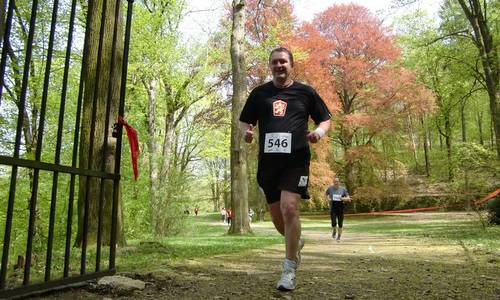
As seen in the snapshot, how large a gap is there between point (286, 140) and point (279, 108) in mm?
358

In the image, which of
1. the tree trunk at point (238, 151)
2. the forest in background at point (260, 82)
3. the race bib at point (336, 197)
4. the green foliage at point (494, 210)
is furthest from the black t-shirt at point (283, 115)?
the green foliage at point (494, 210)

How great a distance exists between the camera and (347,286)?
402 cm

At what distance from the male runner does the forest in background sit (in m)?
7.13

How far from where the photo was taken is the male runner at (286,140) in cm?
393

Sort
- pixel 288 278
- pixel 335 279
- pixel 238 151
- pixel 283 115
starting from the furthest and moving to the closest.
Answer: pixel 238 151 → pixel 335 279 → pixel 283 115 → pixel 288 278

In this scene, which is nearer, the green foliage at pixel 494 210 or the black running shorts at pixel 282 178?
the black running shorts at pixel 282 178

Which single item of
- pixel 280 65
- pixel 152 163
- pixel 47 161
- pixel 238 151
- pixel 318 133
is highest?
pixel 238 151

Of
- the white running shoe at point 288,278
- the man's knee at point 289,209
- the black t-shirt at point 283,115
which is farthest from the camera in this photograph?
the black t-shirt at point 283,115

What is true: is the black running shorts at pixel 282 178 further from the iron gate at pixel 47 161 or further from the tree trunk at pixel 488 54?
the tree trunk at pixel 488 54

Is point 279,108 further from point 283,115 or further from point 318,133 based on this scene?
point 318,133

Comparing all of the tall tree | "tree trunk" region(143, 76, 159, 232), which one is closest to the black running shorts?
"tree trunk" region(143, 76, 159, 232)

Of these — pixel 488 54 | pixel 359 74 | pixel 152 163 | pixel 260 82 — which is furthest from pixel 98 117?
pixel 359 74

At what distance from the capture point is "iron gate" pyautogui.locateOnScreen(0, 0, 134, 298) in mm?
3250

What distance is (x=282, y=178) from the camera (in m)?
4.02
